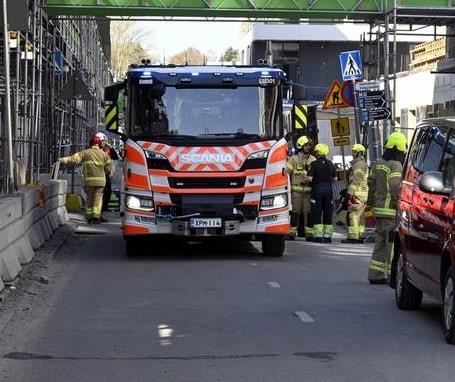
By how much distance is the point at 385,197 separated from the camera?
12.9 meters

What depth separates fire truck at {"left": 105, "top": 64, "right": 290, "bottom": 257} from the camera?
15.9m

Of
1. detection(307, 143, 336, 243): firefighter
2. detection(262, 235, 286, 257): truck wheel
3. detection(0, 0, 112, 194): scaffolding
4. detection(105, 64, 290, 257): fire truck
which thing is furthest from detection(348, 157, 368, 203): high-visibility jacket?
detection(0, 0, 112, 194): scaffolding

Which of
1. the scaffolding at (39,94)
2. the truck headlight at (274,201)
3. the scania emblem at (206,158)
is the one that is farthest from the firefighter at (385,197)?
the scaffolding at (39,94)

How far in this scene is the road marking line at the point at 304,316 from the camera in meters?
10.5

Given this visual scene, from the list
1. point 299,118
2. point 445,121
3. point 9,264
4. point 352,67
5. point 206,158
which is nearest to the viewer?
point 445,121

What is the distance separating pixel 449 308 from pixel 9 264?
5.99 metres

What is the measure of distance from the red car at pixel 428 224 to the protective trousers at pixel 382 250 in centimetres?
114

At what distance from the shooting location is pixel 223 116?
16344mm

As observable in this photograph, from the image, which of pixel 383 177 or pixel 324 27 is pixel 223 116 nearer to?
pixel 383 177

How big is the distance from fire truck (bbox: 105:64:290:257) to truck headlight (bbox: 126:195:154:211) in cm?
2

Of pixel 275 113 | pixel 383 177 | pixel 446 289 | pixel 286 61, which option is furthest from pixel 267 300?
pixel 286 61

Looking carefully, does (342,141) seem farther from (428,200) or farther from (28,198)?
(428,200)

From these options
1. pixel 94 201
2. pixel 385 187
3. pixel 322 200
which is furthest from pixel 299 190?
pixel 385 187

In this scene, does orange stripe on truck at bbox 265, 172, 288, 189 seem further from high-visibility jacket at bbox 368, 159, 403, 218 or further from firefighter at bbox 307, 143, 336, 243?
firefighter at bbox 307, 143, 336, 243
